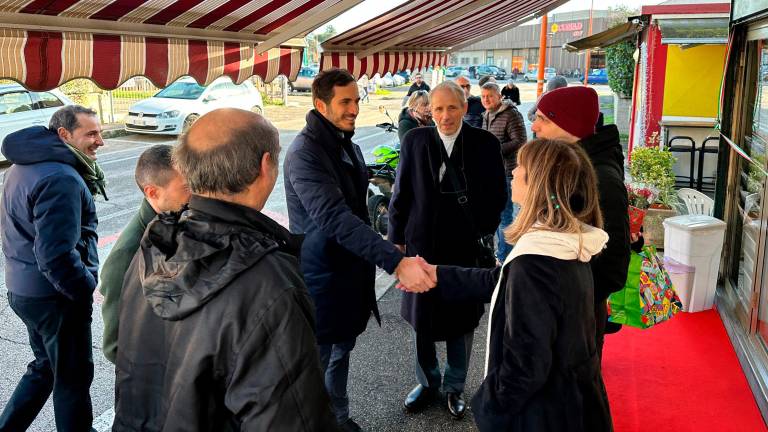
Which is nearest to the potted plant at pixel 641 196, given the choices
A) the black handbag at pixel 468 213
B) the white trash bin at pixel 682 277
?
the white trash bin at pixel 682 277

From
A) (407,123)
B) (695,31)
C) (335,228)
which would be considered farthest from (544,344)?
(695,31)

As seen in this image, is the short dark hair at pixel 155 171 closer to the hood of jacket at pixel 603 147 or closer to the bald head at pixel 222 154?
the bald head at pixel 222 154

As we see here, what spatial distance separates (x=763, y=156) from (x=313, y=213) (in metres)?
3.16

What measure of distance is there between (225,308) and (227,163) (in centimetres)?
38

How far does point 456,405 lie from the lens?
3523mm

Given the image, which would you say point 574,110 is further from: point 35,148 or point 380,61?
point 380,61

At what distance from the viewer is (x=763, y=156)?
4.06m

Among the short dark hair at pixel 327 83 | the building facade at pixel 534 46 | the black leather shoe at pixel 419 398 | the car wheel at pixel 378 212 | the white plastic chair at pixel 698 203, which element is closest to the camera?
the short dark hair at pixel 327 83

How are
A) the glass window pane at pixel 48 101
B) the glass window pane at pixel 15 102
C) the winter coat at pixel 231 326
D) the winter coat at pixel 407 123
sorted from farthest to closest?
the glass window pane at pixel 48 101 < the glass window pane at pixel 15 102 < the winter coat at pixel 407 123 < the winter coat at pixel 231 326

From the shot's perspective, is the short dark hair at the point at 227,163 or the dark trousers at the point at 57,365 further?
the dark trousers at the point at 57,365

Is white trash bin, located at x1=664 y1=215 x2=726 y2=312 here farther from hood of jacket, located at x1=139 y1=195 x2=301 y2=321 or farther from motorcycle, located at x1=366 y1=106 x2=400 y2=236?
hood of jacket, located at x1=139 y1=195 x2=301 y2=321

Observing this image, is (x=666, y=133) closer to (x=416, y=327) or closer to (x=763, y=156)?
(x=763, y=156)

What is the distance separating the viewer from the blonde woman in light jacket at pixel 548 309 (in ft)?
6.49

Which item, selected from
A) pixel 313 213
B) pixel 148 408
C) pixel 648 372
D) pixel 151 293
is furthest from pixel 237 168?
pixel 648 372
